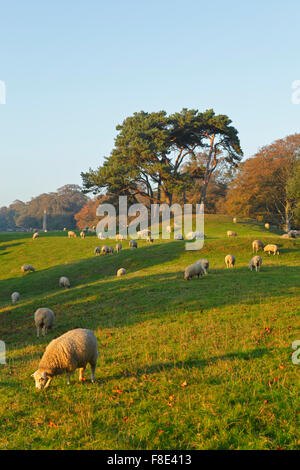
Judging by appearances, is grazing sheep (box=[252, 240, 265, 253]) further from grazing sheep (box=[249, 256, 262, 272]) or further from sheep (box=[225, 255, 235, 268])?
grazing sheep (box=[249, 256, 262, 272])

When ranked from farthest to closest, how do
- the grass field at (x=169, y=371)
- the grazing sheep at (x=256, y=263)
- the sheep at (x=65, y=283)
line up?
the sheep at (x=65, y=283) < the grazing sheep at (x=256, y=263) < the grass field at (x=169, y=371)

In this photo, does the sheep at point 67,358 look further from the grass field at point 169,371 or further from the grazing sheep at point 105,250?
the grazing sheep at point 105,250

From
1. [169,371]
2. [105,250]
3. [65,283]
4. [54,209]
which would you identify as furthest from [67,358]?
[54,209]

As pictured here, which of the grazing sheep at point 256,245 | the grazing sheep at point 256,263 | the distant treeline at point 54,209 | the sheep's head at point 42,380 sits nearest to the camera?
the sheep's head at point 42,380

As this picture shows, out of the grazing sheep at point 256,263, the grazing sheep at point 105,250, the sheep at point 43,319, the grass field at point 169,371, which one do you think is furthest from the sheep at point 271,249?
the sheep at point 43,319

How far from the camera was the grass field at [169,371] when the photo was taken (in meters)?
6.60

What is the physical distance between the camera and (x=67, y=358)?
30.7 ft

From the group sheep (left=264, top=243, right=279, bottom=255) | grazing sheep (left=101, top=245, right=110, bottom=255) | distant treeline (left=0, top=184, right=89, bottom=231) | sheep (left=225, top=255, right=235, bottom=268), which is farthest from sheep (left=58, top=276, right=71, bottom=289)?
distant treeline (left=0, top=184, right=89, bottom=231)

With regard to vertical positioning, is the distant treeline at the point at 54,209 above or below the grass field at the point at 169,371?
above

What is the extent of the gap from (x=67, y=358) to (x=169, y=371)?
3.08m

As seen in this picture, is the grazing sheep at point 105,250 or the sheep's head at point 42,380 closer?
the sheep's head at point 42,380

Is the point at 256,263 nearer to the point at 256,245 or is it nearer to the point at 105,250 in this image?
the point at 256,245

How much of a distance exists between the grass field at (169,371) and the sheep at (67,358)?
0.40m

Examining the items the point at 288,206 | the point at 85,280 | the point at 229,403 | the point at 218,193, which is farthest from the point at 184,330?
the point at 218,193
